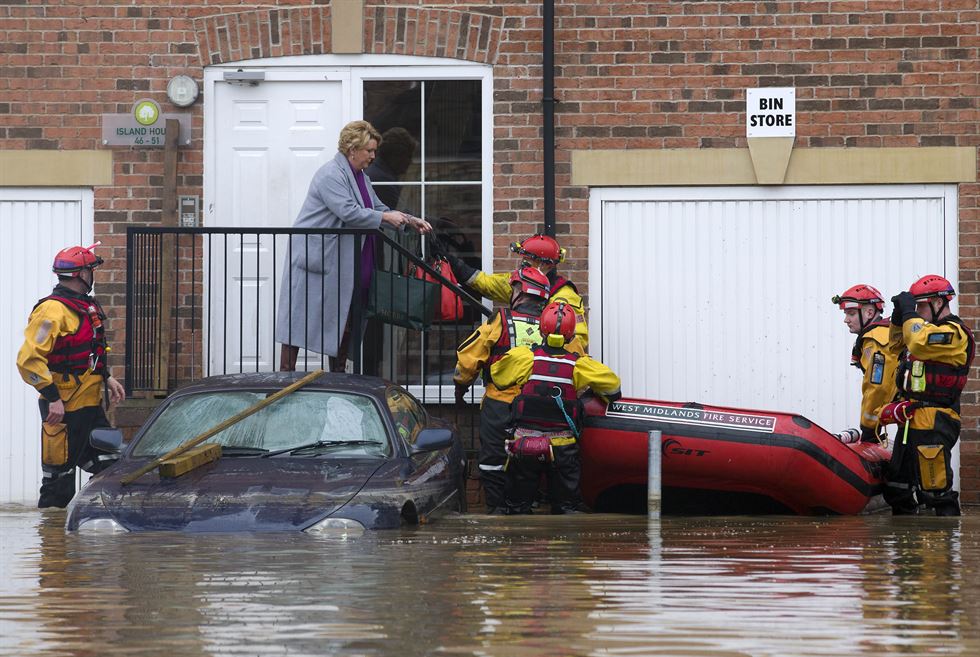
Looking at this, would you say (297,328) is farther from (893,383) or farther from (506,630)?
(506,630)

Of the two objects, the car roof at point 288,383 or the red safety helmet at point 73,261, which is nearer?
the car roof at point 288,383

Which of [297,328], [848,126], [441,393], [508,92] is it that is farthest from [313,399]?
[848,126]

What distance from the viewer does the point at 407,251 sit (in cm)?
1212

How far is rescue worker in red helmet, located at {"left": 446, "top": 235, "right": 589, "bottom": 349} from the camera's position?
12047 mm

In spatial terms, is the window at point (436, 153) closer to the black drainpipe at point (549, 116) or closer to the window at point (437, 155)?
the window at point (437, 155)

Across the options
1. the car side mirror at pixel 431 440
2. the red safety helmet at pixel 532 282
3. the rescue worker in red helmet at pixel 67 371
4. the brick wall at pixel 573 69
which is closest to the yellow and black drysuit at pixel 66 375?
the rescue worker in red helmet at pixel 67 371

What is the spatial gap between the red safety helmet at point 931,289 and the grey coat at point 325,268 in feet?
11.8

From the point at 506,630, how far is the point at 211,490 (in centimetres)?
320

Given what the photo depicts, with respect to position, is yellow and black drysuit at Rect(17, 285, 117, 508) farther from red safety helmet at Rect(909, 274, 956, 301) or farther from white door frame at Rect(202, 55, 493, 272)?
red safety helmet at Rect(909, 274, 956, 301)

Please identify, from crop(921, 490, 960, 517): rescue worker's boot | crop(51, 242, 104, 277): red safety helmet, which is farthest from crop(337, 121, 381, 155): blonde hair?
crop(921, 490, 960, 517): rescue worker's boot

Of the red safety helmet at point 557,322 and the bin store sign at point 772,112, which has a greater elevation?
the bin store sign at point 772,112

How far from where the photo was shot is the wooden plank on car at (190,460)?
939cm

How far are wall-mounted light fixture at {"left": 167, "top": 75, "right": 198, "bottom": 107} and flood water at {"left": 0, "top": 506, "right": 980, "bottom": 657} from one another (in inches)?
162

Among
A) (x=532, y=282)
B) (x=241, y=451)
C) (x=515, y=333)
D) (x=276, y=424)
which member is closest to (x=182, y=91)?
(x=532, y=282)
